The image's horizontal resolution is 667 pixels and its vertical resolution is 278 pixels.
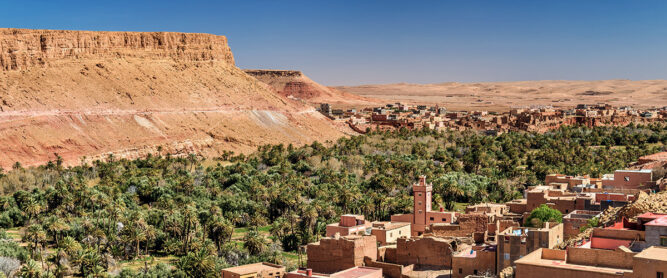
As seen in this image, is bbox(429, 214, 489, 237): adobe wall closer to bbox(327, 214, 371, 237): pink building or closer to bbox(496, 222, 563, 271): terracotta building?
bbox(327, 214, 371, 237): pink building

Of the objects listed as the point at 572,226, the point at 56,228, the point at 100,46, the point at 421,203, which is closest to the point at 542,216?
the point at 572,226

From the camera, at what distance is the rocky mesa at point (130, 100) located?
6228cm

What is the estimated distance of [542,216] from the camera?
31.0 meters

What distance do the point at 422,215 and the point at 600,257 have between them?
17121 mm

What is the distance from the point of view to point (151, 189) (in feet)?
157

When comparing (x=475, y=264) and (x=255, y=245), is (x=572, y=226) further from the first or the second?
(x=255, y=245)

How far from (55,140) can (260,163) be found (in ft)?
52.9

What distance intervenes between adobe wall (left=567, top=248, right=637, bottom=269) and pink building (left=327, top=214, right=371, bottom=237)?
530 inches

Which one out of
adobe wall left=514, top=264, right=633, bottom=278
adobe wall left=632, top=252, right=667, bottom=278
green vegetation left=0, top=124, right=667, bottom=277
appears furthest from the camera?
green vegetation left=0, top=124, right=667, bottom=277

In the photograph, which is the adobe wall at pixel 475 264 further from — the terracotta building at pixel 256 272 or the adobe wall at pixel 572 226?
the terracotta building at pixel 256 272

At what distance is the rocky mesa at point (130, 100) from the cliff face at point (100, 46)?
94 mm

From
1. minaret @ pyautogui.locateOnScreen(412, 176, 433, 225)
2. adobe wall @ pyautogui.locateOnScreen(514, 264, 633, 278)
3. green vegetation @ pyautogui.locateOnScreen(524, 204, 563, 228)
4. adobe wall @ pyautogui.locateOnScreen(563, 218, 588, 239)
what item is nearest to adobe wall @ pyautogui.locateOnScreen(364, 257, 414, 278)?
adobe wall @ pyautogui.locateOnScreen(563, 218, 588, 239)

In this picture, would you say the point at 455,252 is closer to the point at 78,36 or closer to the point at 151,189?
the point at 151,189

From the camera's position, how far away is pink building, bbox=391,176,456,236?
35.2 metres
